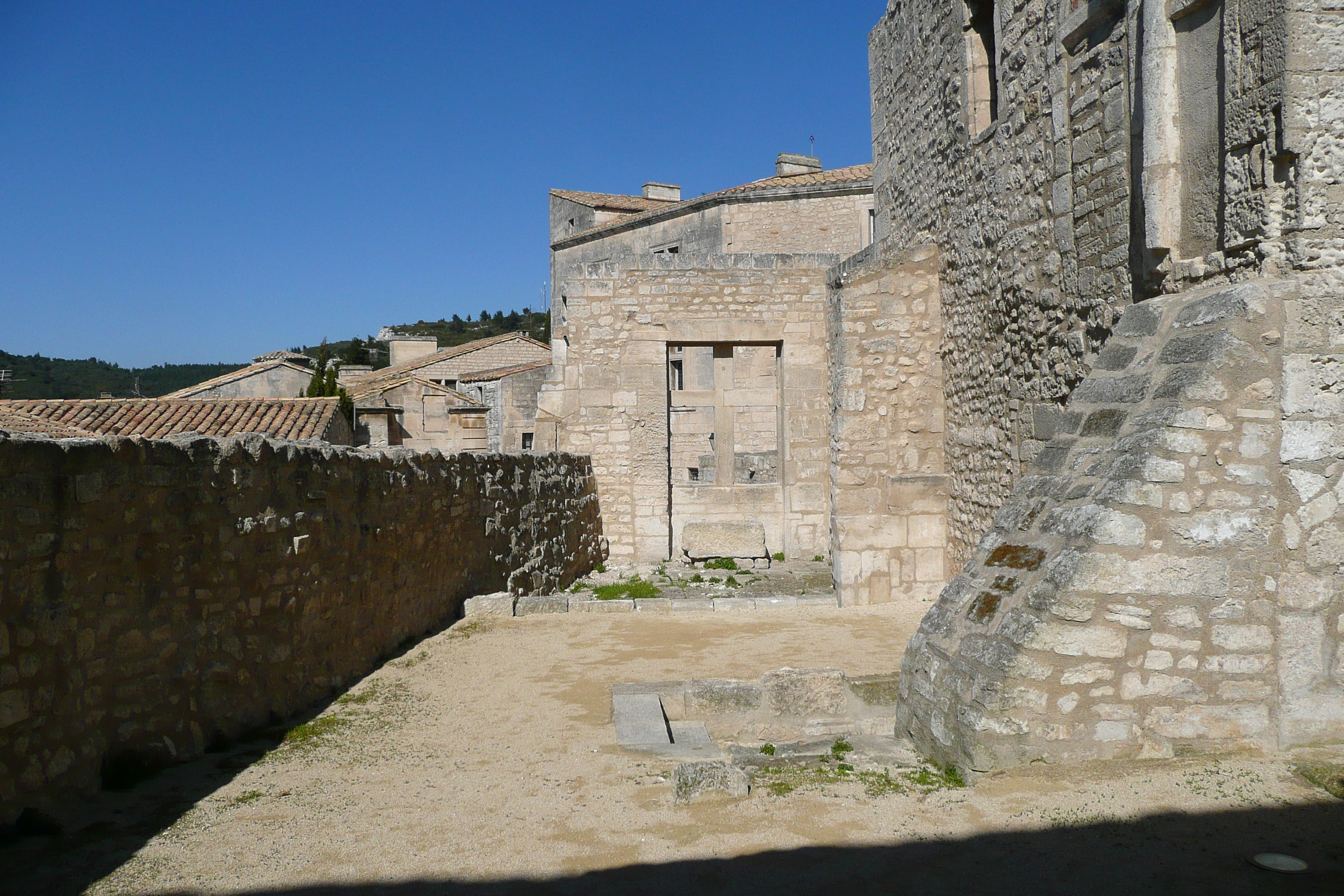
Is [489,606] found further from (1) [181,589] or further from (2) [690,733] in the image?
(1) [181,589]

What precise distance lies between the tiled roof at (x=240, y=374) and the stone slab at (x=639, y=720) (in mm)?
18166

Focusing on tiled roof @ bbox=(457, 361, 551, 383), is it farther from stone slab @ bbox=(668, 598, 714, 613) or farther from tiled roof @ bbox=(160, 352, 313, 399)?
stone slab @ bbox=(668, 598, 714, 613)

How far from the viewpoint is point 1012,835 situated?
3150 millimetres

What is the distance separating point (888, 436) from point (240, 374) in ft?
67.7

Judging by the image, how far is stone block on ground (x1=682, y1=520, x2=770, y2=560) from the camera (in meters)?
10.8

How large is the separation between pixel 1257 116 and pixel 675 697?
12.9ft

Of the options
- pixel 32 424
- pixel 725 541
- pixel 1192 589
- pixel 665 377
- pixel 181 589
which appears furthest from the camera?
pixel 32 424

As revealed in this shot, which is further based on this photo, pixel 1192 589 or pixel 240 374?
pixel 240 374

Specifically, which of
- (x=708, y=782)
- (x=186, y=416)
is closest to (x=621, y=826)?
(x=708, y=782)

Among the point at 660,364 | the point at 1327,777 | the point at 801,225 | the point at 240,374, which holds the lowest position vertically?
the point at 1327,777

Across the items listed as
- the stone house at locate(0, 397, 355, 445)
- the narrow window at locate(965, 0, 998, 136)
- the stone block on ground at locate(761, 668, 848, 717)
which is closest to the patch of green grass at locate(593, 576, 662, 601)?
the stone block on ground at locate(761, 668, 848, 717)

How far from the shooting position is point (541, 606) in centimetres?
810

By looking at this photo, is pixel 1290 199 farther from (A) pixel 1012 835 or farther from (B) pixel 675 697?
(B) pixel 675 697

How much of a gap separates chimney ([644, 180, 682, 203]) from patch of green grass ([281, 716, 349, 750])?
26.5 meters
